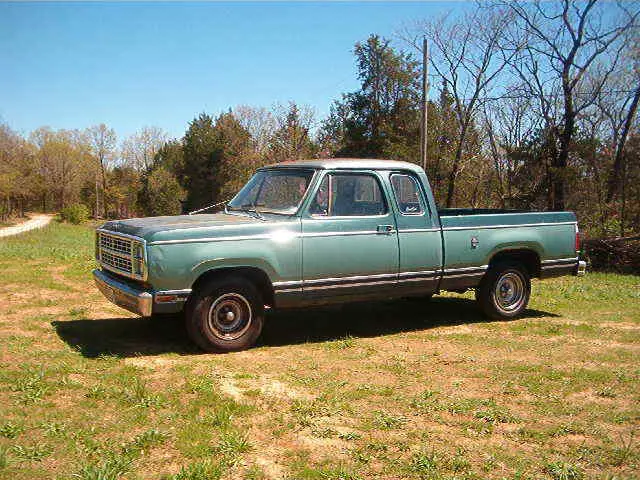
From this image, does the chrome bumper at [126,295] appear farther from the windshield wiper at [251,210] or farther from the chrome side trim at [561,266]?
the chrome side trim at [561,266]

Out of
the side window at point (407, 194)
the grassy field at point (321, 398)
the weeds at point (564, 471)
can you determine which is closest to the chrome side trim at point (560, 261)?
the grassy field at point (321, 398)

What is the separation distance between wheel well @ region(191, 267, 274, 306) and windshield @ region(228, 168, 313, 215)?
0.77m

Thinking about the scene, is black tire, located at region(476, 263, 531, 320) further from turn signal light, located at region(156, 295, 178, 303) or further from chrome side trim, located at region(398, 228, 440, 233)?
turn signal light, located at region(156, 295, 178, 303)

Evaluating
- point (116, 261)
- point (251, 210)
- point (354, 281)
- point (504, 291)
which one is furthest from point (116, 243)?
point (504, 291)

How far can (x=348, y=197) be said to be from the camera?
6906 mm

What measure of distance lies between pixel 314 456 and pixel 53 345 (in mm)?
3650

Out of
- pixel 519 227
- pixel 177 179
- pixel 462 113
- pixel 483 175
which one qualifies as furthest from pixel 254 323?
pixel 177 179

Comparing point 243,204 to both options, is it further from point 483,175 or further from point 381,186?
point 483,175

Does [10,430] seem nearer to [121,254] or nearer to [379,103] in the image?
[121,254]

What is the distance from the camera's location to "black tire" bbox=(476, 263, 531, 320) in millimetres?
7992

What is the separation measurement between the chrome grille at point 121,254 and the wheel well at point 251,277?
58 centimetres

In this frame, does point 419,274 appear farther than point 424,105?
No

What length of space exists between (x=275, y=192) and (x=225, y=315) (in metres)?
1.63

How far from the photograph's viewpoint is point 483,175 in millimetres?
24469
